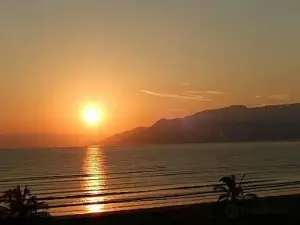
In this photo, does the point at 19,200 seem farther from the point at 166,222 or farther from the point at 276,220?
the point at 276,220

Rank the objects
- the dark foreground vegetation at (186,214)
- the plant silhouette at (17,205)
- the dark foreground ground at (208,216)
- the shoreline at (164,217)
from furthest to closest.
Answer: the shoreline at (164,217)
the dark foreground ground at (208,216)
the dark foreground vegetation at (186,214)
the plant silhouette at (17,205)

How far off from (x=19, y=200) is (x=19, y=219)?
0.86m

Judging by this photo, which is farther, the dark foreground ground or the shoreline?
the shoreline

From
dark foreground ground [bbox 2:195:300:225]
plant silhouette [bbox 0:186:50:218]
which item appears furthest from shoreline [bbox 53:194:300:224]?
plant silhouette [bbox 0:186:50:218]

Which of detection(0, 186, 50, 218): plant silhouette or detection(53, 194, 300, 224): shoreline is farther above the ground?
detection(0, 186, 50, 218): plant silhouette

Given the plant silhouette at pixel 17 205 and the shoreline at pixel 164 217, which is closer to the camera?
the plant silhouette at pixel 17 205

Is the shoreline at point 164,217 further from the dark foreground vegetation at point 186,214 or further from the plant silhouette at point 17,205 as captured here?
the plant silhouette at point 17,205

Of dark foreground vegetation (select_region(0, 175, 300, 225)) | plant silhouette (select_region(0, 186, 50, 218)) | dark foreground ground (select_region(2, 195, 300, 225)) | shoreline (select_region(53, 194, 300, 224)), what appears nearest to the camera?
plant silhouette (select_region(0, 186, 50, 218))

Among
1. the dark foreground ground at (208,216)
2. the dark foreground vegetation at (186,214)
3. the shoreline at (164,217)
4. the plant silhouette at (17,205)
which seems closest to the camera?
the plant silhouette at (17,205)

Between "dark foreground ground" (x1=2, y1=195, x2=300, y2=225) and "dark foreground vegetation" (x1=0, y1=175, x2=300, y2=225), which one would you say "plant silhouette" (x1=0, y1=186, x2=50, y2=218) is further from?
"dark foreground ground" (x1=2, y1=195, x2=300, y2=225)

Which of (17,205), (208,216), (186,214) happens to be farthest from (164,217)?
(17,205)

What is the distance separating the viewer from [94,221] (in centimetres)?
2367

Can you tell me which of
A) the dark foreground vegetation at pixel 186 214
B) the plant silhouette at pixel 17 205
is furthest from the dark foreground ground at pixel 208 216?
the plant silhouette at pixel 17 205

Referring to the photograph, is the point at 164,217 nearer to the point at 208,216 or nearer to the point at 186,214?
the point at 186,214
